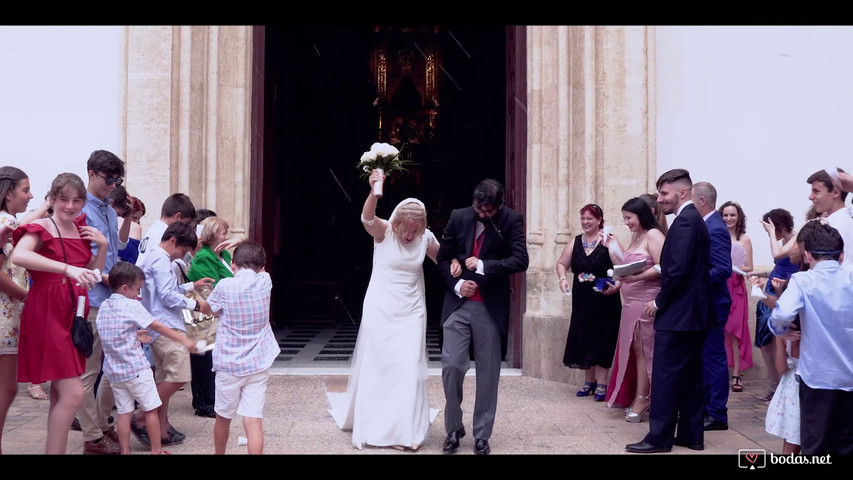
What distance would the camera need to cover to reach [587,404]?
661 cm

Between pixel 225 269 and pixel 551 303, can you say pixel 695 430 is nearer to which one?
pixel 551 303

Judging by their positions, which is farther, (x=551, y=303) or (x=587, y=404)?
(x=551, y=303)

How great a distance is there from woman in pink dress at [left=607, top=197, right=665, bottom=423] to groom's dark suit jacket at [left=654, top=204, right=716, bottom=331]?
0.76 metres

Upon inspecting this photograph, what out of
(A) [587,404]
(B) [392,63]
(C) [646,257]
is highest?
(B) [392,63]

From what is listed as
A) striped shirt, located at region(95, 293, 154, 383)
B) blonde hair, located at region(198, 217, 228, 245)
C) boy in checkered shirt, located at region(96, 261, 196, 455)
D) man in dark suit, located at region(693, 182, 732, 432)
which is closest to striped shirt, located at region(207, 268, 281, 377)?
boy in checkered shirt, located at region(96, 261, 196, 455)

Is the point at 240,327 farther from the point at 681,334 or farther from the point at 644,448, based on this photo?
the point at 681,334

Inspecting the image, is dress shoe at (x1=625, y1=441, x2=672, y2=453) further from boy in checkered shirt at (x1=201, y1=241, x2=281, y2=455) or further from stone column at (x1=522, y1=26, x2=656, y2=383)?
stone column at (x1=522, y1=26, x2=656, y2=383)

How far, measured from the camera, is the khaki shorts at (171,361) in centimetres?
505

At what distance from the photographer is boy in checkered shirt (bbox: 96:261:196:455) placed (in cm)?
441

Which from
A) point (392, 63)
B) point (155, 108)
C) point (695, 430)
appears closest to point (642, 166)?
point (695, 430)

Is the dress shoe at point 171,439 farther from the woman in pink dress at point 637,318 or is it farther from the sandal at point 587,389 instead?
the sandal at point 587,389

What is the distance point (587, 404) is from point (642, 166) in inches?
97.2

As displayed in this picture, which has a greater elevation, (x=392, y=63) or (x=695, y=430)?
(x=392, y=63)

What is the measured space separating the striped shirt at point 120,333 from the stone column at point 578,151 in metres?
4.27
